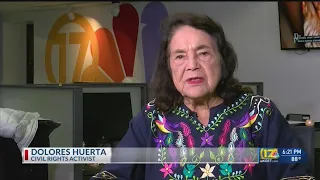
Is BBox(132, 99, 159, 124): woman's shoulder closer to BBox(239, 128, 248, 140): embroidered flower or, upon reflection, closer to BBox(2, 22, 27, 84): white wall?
BBox(239, 128, 248, 140): embroidered flower

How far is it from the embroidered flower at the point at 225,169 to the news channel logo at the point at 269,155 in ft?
0.17

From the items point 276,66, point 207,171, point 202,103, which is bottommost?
point 207,171

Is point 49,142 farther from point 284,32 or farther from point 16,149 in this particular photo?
point 284,32

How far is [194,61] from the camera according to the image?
2.27ft

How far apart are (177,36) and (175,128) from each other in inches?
5.9

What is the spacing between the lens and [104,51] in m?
3.24

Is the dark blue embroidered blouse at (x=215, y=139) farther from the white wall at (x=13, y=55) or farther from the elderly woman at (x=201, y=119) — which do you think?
the white wall at (x=13, y=55)

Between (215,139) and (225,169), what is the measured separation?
49 millimetres

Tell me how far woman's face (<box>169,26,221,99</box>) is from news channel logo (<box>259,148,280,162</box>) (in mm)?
129

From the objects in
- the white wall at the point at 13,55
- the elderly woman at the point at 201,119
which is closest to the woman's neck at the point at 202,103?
the elderly woman at the point at 201,119

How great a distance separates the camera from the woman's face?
696 millimetres

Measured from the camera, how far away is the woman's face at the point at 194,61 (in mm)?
696

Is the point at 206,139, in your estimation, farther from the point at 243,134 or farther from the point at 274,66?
the point at 274,66

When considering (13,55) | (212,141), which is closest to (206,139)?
(212,141)
